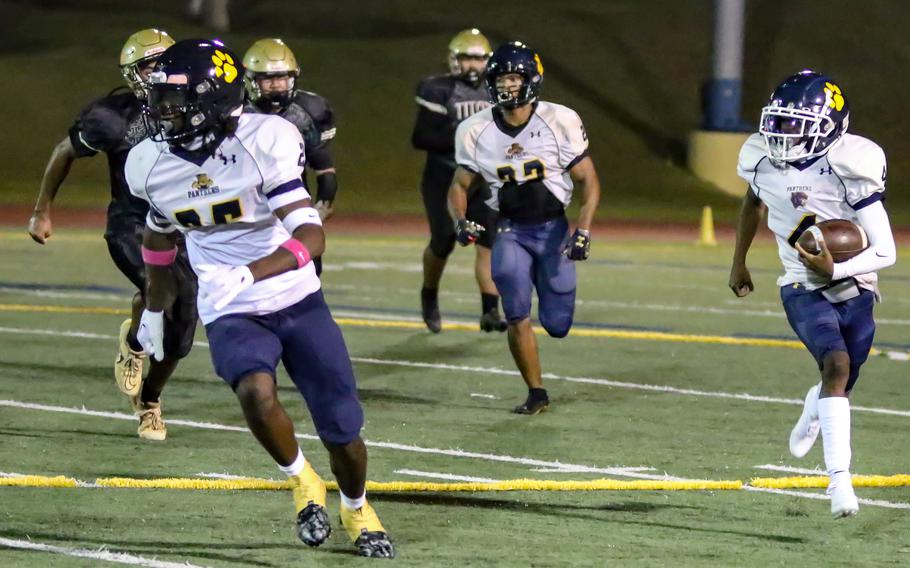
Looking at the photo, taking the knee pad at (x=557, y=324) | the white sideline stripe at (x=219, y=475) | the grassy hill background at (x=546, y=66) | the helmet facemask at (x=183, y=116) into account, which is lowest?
the grassy hill background at (x=546, y=66)

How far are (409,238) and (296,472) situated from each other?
13.5 meters

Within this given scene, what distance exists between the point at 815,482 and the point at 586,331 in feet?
15.0

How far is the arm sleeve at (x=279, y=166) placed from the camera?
5.04 metres

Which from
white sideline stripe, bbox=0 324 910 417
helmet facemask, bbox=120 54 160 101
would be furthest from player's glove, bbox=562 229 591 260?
helmet facemask, bbox=120 54 160 101

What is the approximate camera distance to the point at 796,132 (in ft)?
19.0

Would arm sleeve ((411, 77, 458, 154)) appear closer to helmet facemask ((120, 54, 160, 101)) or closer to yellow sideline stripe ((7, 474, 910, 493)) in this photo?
helmet facemask ((120, 54, 160, 101))

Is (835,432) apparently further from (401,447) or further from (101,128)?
(101,128)

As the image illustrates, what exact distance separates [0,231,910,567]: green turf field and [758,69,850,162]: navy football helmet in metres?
1.28

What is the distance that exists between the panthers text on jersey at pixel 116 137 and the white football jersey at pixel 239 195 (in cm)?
195

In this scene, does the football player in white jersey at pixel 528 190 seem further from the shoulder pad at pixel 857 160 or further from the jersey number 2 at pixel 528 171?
the shoulder pad at pixel 857 160

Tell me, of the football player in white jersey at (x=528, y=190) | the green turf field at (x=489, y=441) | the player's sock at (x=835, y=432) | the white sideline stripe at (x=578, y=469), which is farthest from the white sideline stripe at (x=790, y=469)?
the football player in white jersey at (x=528, y=190)

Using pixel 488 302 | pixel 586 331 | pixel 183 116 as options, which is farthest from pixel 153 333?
pixel 586 331

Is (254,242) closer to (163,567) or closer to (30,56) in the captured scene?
(163,567)

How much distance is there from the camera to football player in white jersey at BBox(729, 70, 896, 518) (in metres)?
5.74
